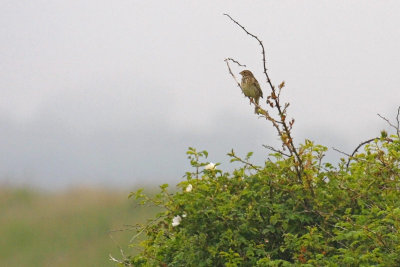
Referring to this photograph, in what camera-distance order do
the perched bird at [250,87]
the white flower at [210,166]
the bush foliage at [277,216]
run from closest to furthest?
the bush foliage at [277,216], the white flower at [210,166], the perched bird at [250,87]

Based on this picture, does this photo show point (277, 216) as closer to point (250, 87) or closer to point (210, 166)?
point (210, 166)

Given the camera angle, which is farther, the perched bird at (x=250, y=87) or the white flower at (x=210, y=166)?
the perched bird at (x=250, y=87)

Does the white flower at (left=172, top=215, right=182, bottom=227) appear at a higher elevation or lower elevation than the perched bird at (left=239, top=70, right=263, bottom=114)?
lower

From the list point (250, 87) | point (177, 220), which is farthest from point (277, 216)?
point (250, 87)

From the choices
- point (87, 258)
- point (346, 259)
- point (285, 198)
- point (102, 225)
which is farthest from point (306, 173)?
point (102, 225)

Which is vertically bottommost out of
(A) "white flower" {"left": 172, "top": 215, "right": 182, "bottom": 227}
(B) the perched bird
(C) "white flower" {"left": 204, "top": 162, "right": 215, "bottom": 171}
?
(A) "white flower" {"left": 172, "top": 215, "right": 182, "bottom": 227}

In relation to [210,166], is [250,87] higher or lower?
higher

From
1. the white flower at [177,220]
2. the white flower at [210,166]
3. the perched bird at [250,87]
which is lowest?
the white flower at [177,220]

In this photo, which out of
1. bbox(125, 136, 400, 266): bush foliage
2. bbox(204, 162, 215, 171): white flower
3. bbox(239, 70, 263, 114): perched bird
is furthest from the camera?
bbox(239, 70, 263, 114): perched bird

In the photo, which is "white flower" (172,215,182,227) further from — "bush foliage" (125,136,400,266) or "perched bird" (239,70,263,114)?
"perched bird" (239,70,263,114)

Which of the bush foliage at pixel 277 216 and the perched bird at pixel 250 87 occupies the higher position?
the perched bird at pixel 250 87

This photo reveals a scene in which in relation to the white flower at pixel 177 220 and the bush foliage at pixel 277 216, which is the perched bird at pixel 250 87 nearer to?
the bush foliage at pixel 277 216

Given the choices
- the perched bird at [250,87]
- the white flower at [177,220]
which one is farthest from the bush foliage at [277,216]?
the perched bird at [250,87]

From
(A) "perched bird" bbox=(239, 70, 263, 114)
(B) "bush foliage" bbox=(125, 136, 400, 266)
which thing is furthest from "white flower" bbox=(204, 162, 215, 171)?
(A) "perched bird" bbox=(239, 70, 263, 114)
